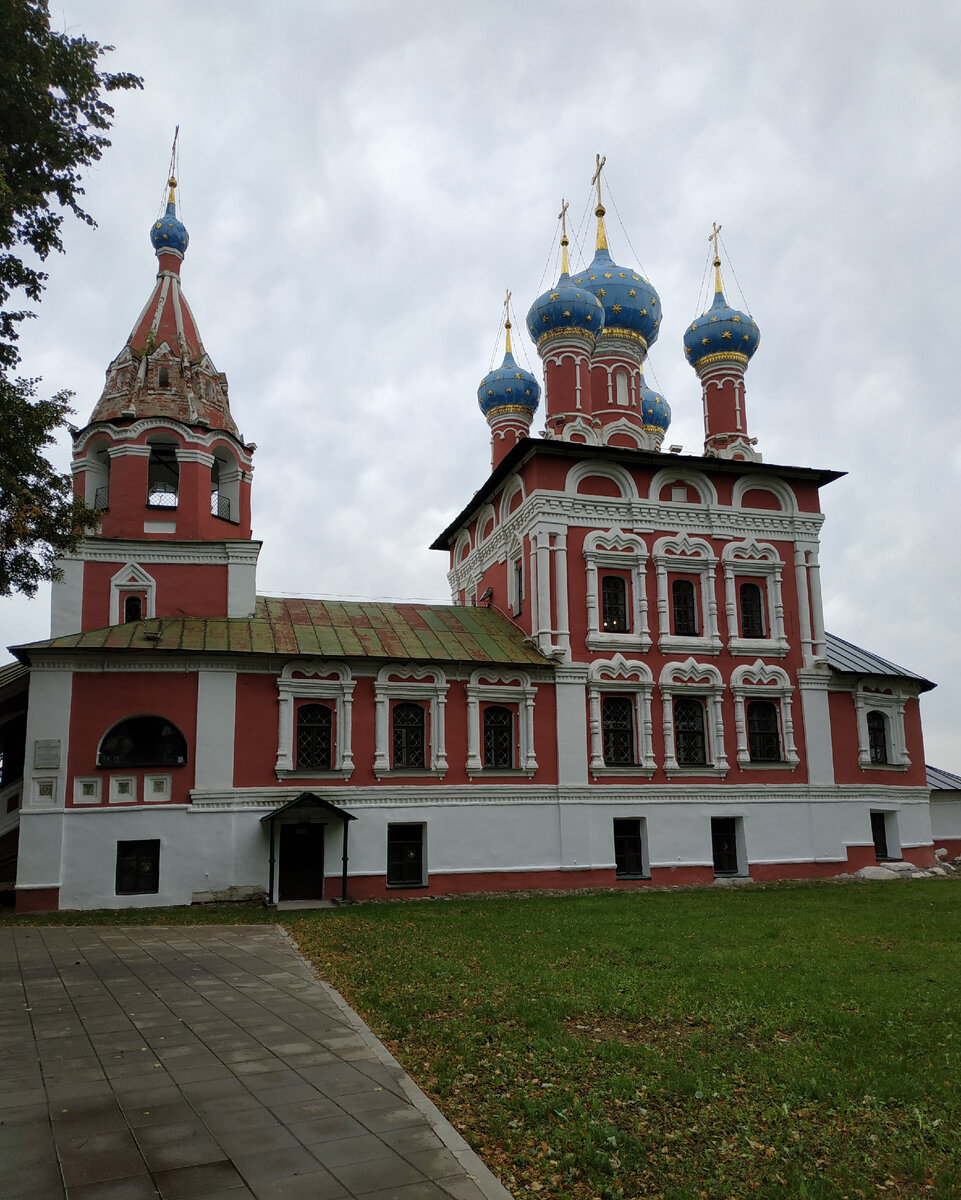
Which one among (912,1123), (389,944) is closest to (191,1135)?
(912,1123)

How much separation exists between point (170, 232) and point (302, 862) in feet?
50.9

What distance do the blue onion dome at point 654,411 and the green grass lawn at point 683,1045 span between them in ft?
67.6

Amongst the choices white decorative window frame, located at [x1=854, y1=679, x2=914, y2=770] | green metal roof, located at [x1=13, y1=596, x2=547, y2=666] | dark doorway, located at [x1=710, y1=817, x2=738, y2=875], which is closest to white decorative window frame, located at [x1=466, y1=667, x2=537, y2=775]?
green metal roof, located at [x1=13, y1=596, x2=547, y2=666]

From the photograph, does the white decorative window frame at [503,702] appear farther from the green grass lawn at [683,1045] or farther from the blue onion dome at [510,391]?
the blue onion dome at [510,391]

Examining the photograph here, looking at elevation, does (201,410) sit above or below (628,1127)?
above

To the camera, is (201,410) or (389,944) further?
(201,410)

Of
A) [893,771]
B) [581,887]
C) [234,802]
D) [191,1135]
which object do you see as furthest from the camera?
[893,771]

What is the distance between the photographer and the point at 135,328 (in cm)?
2206

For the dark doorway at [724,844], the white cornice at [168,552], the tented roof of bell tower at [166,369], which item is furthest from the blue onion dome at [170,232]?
the dark doorway at [724,844]

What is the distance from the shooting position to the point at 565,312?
2428 centimetres

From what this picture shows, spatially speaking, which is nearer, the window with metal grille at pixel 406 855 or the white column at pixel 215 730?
the white column at pixel 215 730

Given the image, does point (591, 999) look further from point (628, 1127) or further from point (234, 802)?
point (234, 802)

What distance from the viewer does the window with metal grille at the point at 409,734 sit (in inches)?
770

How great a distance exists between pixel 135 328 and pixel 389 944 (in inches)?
640
